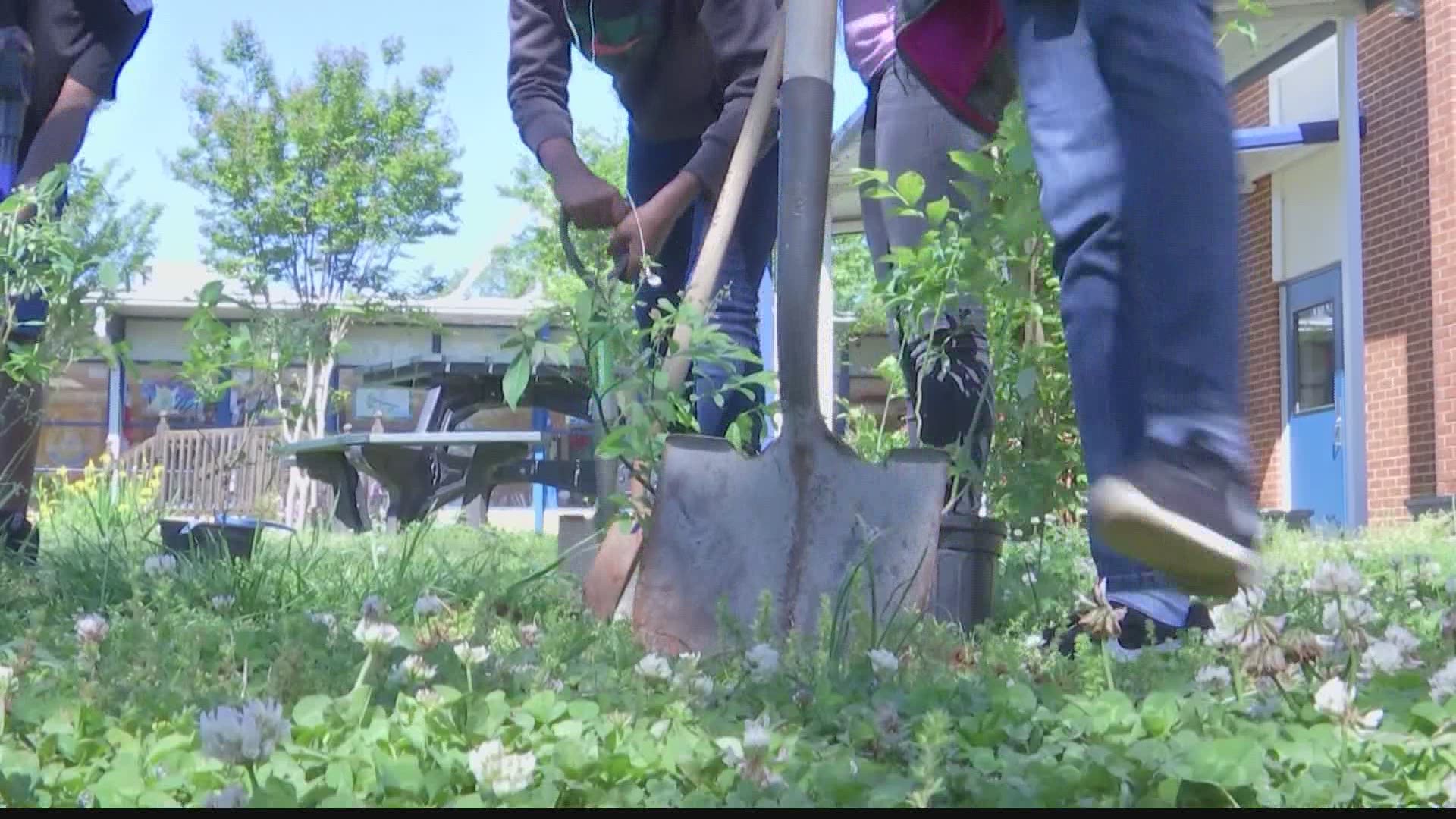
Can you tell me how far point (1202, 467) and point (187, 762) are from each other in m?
1.08

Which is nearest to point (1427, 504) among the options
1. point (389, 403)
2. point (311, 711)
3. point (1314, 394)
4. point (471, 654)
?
point (1314, 394)

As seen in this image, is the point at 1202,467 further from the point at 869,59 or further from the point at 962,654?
the point at 869,59

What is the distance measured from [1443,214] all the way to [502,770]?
11.3 meters

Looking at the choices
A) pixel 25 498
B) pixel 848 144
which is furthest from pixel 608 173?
pixel 25 498

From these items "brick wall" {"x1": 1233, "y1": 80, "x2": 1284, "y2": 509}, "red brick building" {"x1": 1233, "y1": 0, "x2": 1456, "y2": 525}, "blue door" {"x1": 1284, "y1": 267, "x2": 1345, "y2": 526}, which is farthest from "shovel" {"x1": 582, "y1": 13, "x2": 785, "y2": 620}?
"brick wall" {"x1": 1233, "y1": 80, "x2": 1284, "y2": 509}

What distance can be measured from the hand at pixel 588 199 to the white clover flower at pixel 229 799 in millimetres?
2059

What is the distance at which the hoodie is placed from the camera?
10.1ft

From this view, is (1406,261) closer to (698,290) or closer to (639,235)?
(639,235)

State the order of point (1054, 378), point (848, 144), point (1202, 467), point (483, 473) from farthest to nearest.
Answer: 1. point (848, 144)
2. point (483, 473)
3. point (1054, 378)
4. point (1202, 467)

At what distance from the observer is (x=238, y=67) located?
20266 mm

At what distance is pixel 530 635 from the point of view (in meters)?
2.02

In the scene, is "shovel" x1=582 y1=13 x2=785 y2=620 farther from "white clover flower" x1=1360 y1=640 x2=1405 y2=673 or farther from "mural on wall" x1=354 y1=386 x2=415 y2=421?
"mural on wall" x1=354 y1=386 x2=415 y2=421

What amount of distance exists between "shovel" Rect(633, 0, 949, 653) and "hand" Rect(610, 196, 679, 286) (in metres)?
0.71

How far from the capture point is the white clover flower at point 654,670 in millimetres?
1529
